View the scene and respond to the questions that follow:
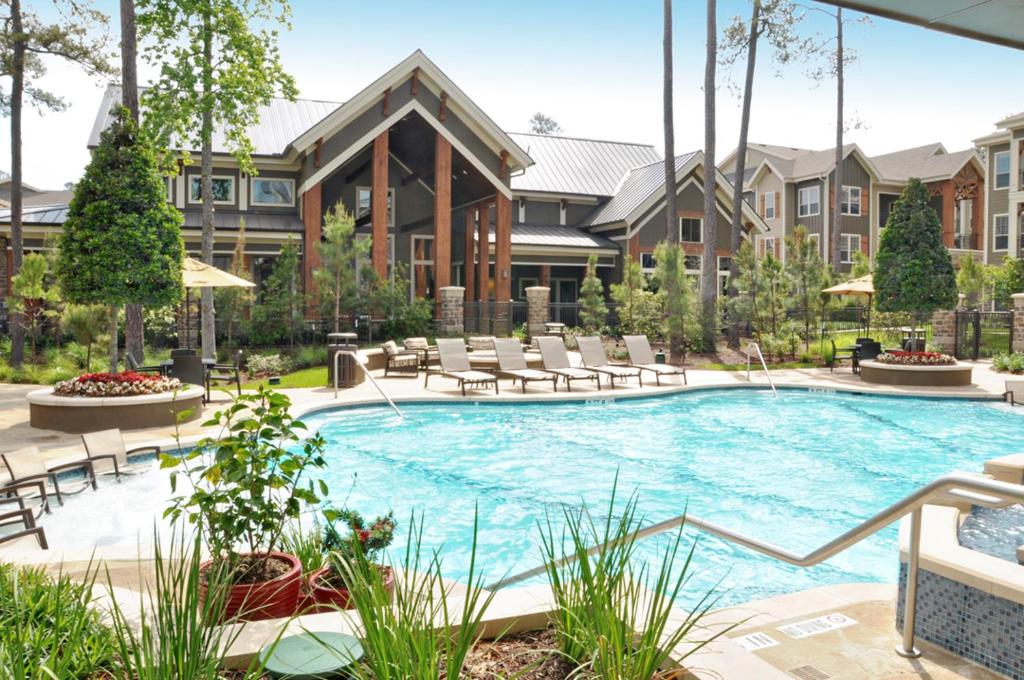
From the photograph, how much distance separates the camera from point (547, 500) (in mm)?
8969

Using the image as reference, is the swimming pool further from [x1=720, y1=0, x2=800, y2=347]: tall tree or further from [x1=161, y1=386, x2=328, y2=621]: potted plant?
[x1=720, y1=0, x2=800, y2=347]: tall tree

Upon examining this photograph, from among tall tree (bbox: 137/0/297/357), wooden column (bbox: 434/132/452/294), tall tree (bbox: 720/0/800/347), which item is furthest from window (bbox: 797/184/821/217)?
tall tree (bbox: 137/0/297/357)

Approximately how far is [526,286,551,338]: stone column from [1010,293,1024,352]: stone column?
1314 cm

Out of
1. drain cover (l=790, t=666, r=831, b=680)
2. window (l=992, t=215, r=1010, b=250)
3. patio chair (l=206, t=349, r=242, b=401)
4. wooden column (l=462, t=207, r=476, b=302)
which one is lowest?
drain cover (l=790, t=666, r=831, b=680)

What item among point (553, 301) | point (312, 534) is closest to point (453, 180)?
point (553, 301)

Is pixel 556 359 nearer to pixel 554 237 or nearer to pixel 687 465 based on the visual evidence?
pixel 687 465

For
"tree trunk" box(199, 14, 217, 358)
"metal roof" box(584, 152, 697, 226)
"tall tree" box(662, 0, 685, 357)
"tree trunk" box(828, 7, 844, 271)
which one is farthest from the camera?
"tree trunk" box(828, 7, 844, 271)

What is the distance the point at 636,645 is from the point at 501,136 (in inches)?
995

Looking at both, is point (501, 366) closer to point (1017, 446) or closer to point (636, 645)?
point (1017, 446)

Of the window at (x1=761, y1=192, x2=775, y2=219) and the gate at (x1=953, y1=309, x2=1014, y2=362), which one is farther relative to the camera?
the window at (x1=761, y1=192, x2=775, y2=219)

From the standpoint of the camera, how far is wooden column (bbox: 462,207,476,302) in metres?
29.3

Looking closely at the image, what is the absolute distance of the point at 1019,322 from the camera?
2086cm

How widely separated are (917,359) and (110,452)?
1596 centimetres

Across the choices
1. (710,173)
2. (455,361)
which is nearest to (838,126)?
(710,173)
